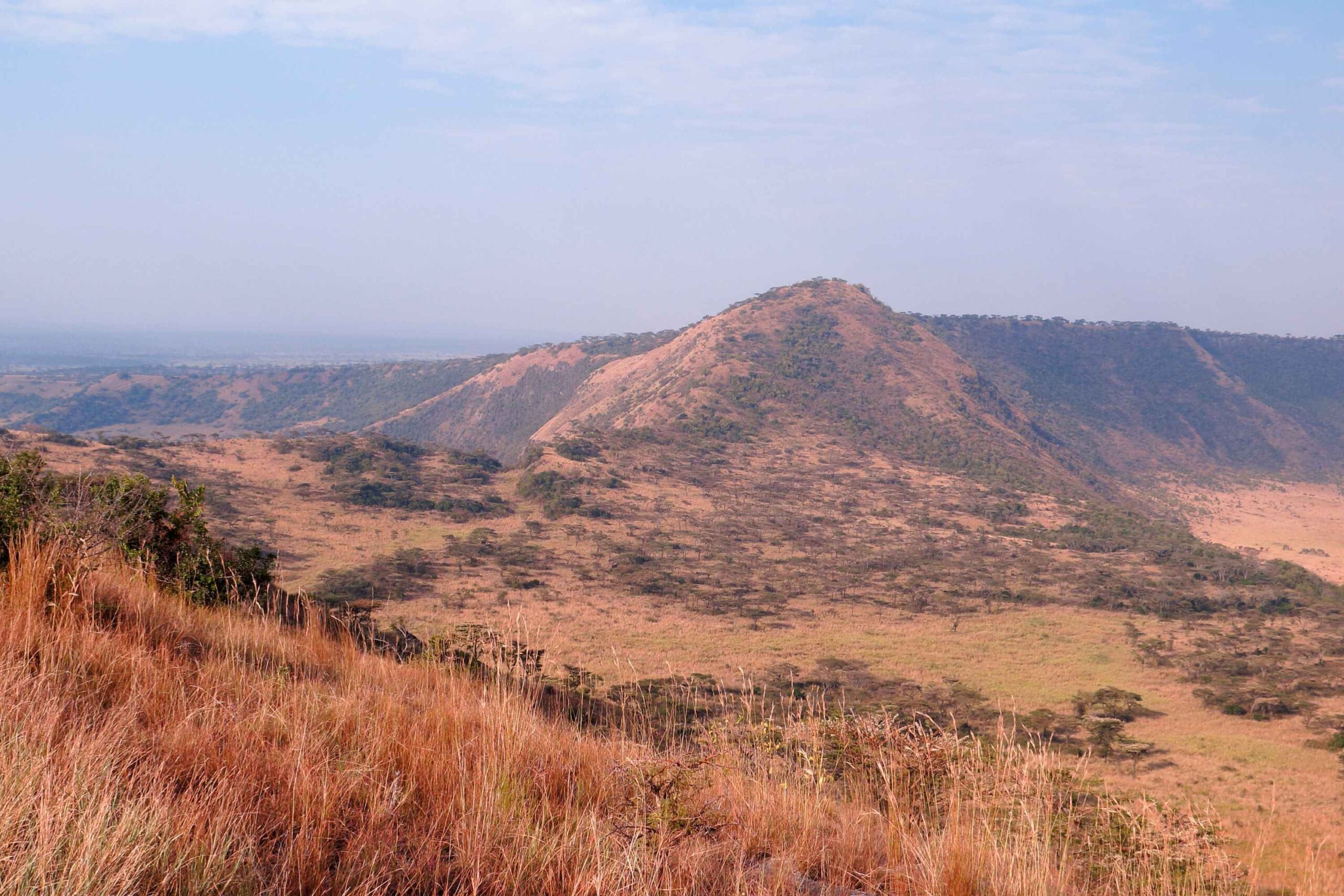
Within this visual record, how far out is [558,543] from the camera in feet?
118

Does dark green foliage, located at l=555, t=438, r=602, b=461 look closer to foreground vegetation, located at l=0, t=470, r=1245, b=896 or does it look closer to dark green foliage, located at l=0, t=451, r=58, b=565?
dark green foliage, located at l=0, t=451, r=58, b=565

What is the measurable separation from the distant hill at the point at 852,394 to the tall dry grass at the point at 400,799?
5690 centimetres

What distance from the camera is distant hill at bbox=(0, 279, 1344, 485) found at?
67688 mm

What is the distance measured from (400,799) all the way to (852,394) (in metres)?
71.4

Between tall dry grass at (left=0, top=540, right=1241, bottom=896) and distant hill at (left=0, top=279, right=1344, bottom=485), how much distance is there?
2240 inches

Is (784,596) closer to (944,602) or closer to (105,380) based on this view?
(944,602)

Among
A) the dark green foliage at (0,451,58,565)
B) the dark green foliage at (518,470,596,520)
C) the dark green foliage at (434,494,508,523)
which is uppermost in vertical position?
the dark green foliage at (0,451,58,565)

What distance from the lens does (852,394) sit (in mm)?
71562

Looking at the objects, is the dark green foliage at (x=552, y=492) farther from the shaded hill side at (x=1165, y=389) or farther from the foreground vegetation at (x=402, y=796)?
the shaded hill side at (x=1165, y=389)

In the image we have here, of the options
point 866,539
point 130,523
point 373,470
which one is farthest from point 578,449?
point 130,523

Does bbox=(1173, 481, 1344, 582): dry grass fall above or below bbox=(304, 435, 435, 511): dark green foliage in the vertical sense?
below

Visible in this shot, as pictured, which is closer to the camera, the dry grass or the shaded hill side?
the dry grass

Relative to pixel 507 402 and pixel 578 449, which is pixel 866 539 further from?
pixel 507 402

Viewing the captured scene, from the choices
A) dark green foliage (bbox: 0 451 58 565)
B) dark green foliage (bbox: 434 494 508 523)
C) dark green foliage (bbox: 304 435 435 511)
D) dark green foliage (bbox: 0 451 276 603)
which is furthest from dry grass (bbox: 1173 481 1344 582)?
dark green foliage (bbox: 0 451 58 565)
